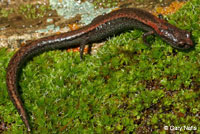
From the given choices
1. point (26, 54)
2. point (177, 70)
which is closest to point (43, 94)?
point (26, 54)

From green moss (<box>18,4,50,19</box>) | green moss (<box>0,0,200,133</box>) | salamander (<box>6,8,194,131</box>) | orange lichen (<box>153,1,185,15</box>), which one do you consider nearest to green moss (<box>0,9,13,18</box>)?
green moss (<box>18,4,50,19</box>)

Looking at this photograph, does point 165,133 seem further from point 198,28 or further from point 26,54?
point 26,54

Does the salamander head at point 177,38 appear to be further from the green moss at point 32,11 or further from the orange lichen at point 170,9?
the green moss at point 32,11

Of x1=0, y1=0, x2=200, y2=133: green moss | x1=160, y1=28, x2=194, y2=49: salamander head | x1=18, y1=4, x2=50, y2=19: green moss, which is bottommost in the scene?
x1=0, y1=0, x2=200, y2=133: green moss

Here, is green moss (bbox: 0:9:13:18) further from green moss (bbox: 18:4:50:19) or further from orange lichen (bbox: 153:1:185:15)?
orange lichen (bbox: 153:1:185:15)

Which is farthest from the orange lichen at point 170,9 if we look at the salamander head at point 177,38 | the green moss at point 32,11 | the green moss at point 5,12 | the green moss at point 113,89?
the green moss at point 5,12
